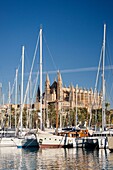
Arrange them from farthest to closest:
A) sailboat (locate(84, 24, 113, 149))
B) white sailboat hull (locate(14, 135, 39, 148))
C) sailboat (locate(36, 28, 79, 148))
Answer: white sailboat hull (locate(14, 135, 39, 148)) → sailboat (locate(36, 28, 79, 148)) → sailboat (locate(84, 24, 113, 149))

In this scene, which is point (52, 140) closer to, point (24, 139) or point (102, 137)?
point (24, 139)

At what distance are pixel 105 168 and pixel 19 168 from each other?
23.9 ft

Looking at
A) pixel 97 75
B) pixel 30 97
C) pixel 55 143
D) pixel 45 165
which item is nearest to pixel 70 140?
pixel 55 143

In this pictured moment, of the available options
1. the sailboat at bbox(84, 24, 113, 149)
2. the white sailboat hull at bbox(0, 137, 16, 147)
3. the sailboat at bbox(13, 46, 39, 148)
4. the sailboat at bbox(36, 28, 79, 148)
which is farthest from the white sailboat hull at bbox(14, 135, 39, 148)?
the sailboat at bbox(84, 24, 113, 149)

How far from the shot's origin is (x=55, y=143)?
54.6 meters

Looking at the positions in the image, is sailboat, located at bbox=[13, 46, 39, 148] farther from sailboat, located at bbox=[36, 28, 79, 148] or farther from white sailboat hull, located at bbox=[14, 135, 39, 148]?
sailboat, located at bbox=[36, 28, 79, 148]

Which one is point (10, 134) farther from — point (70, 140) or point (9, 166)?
point (9, 166)

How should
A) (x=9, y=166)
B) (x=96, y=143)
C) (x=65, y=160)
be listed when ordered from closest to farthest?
(x=9, y=166)
(x=65, y=160)
(x=96, y=143)

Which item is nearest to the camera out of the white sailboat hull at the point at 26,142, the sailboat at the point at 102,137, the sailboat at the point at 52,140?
the sailboat at the point at 102,137

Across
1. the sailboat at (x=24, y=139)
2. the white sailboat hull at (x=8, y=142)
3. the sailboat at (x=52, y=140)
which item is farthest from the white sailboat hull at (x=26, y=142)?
the sailboat at (x=52, y=140)

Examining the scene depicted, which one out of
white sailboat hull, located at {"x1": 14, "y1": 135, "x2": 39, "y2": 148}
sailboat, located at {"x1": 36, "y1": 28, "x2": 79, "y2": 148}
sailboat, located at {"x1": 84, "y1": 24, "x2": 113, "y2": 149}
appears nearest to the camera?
sailboat, located at {"x1": 84, "y1": 24, "x2": 113, "y2": 149}

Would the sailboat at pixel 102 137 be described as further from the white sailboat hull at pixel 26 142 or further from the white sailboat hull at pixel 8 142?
the white sailboat hull at pixel 8 142

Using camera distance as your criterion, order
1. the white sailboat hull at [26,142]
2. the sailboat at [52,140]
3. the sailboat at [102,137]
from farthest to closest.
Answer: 1. the white sailboat hull at [26,142]
2. the sailboat at [52,140]
3. the sailboat at [102,137]

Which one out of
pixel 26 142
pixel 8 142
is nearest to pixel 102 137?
pixel 26 142
